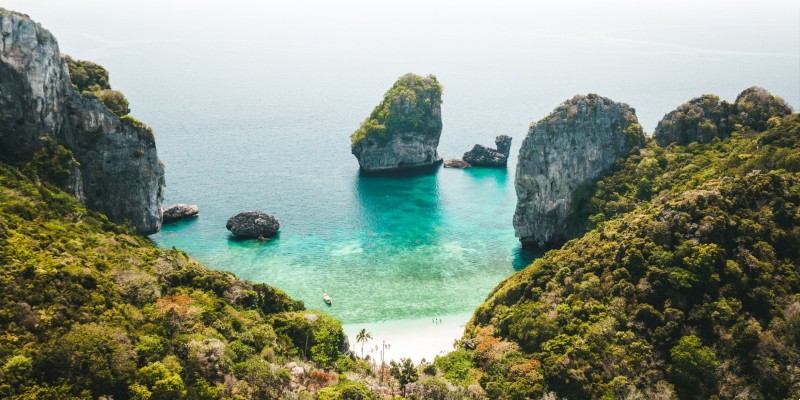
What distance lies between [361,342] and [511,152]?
9109 centimetres

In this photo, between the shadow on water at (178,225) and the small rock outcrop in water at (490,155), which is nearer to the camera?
the shadow on water at (178,225)

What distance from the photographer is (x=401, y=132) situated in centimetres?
13400

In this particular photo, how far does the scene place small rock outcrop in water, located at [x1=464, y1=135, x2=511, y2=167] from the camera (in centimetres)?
13650

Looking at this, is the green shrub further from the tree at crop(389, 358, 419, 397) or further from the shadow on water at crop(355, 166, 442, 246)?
the tree at crop(389, 358, 419, 397)

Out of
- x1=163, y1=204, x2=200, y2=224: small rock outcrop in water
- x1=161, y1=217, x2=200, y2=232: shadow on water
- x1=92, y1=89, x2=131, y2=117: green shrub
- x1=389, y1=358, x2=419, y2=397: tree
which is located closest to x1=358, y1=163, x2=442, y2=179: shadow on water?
x1=163, y1=204, x2=200, y2=224: small rock outcrop in water

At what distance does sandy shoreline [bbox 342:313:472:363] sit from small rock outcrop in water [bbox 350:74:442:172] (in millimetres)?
64127

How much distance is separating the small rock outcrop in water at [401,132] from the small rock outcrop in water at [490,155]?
26.5 ft

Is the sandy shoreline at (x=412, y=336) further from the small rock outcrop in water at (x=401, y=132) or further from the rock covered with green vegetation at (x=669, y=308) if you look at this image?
the small rock outcrop in water at (x=401, y=132)

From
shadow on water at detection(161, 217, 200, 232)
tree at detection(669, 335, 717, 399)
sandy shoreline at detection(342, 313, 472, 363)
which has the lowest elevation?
sandy shoreline at detection(342, 313, 472, 363)

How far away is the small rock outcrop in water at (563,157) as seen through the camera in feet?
297

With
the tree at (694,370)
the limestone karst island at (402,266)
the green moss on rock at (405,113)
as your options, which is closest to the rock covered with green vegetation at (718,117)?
the limestone karst island at (402,266)

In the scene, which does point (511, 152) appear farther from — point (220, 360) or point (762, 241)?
point (220, 360)

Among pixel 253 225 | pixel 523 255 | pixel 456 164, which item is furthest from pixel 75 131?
pixel 456 164

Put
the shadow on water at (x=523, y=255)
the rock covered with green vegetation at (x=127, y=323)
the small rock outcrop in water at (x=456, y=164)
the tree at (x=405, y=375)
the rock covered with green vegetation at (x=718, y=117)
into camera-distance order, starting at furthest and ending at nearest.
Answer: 1. the small rock outcrop in water at (x=456, y=164)
2. the shadow on water at (x=523, y=255)
3. the rock covered with green vegetation at (x=718, y=117)
4. the tree at (x=405, y=375)
5. the rock covered with green vegetation at (x=127, y=323)
